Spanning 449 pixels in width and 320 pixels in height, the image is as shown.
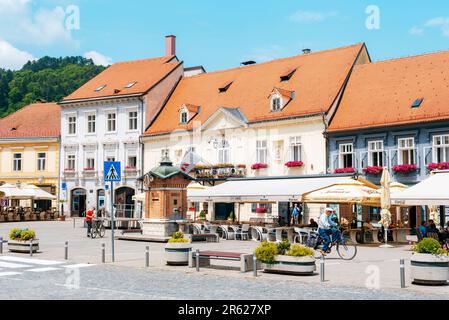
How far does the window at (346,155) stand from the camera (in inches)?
1503

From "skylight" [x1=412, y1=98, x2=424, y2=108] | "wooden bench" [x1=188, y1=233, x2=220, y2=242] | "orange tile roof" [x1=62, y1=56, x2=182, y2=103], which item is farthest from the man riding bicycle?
"orange tile roof" [x1=62, y1=56, x2=182, y2=103]

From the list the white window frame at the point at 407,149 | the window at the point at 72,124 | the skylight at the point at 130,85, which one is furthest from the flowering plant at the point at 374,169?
the window at the point at 72,124

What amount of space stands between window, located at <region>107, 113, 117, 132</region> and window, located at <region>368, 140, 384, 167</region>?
2345 centimetres

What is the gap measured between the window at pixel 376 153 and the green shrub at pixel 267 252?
2198 centimetres

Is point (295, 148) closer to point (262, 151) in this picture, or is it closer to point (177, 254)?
point (262, 151)

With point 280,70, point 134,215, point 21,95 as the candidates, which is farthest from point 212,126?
point 21,95

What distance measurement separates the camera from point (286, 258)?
1577cm

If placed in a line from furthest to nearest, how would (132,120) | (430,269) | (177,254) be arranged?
(132,120), (177,254), (430,269)

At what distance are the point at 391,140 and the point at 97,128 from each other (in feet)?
86.9

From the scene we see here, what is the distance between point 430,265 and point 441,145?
21487 millimetres

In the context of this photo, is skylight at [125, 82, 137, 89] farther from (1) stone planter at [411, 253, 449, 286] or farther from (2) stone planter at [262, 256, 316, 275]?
(1) stone planter at [411, 253, 449, 286]

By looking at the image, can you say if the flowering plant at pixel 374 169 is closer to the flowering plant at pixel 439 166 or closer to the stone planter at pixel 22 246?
the flowering plant at pixel 439 166

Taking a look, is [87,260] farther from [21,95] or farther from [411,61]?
[21,95]

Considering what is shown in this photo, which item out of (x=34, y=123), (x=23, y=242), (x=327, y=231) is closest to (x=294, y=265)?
A: (x=327, y=231)
